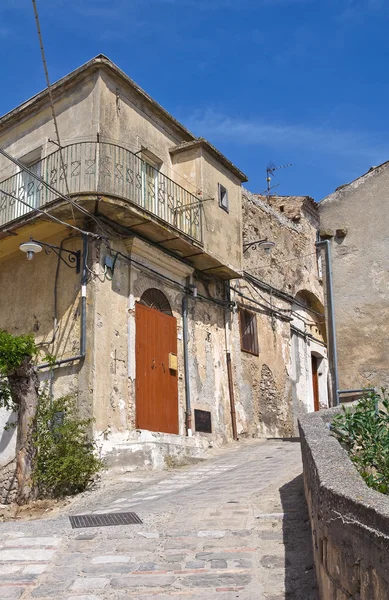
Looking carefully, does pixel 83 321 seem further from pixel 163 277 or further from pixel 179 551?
pixel 179 551

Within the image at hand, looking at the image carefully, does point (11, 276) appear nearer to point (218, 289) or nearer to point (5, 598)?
point (218, 289)

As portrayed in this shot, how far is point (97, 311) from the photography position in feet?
37.6

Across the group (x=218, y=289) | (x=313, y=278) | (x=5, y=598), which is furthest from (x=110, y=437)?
(x=313, y=278)

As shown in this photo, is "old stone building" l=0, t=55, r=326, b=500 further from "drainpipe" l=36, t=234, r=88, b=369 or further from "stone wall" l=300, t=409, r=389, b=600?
"stone wall" l=300, t=409, r=389, b=600

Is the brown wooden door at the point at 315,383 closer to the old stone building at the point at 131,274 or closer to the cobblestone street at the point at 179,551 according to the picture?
the old stone building at the point at 131,274

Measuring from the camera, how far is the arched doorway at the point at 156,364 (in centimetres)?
1213

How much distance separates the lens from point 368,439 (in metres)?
6.41

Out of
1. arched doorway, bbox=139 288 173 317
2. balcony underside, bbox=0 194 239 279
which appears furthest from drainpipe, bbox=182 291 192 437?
balcony underside, bbox=0 194 239 279

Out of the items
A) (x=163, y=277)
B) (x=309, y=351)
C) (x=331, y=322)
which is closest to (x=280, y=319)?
(x=309, y=351)

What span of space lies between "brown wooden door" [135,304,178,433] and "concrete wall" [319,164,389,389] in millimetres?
3473

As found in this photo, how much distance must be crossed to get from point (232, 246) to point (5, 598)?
11016 millimetres

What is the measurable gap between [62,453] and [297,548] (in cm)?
532

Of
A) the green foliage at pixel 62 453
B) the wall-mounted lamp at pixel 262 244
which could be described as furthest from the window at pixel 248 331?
the green foliage at pixel 62 453

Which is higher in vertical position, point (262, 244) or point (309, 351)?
point (262, 244)
